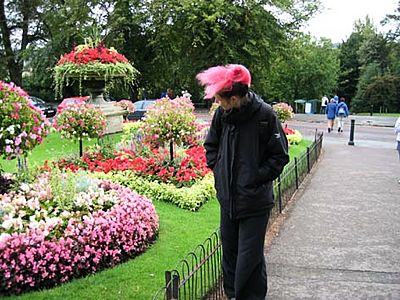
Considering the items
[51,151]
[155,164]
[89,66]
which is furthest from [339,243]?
[89,66]

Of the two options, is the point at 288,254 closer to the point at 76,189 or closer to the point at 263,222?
the point at 263,222

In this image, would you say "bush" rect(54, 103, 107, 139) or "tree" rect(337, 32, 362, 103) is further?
"tree" rect(337, 32, 362, 103)

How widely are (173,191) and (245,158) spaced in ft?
13.8

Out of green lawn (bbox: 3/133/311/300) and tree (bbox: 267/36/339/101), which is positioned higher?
tree (bbox: 267/36/339/101)

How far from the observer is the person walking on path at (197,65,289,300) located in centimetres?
350

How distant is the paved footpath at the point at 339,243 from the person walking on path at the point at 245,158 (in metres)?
1.05

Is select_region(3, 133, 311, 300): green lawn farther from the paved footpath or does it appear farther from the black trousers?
the paved footpath

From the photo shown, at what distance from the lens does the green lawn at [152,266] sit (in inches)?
168

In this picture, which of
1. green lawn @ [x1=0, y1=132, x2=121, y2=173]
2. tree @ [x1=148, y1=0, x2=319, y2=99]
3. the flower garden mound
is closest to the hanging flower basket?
green lawn @ [x1=0, y1=132, x2=121, y2=173]

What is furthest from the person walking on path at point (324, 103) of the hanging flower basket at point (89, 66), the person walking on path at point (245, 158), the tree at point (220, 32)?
the person walking on path at point (245, 158)

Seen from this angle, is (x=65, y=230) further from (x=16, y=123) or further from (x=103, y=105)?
(x=103, y=105)

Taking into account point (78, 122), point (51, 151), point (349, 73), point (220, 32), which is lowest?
point (51, 151)

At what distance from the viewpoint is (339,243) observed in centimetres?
618

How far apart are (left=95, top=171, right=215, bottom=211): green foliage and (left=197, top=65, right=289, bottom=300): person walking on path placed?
361cm
